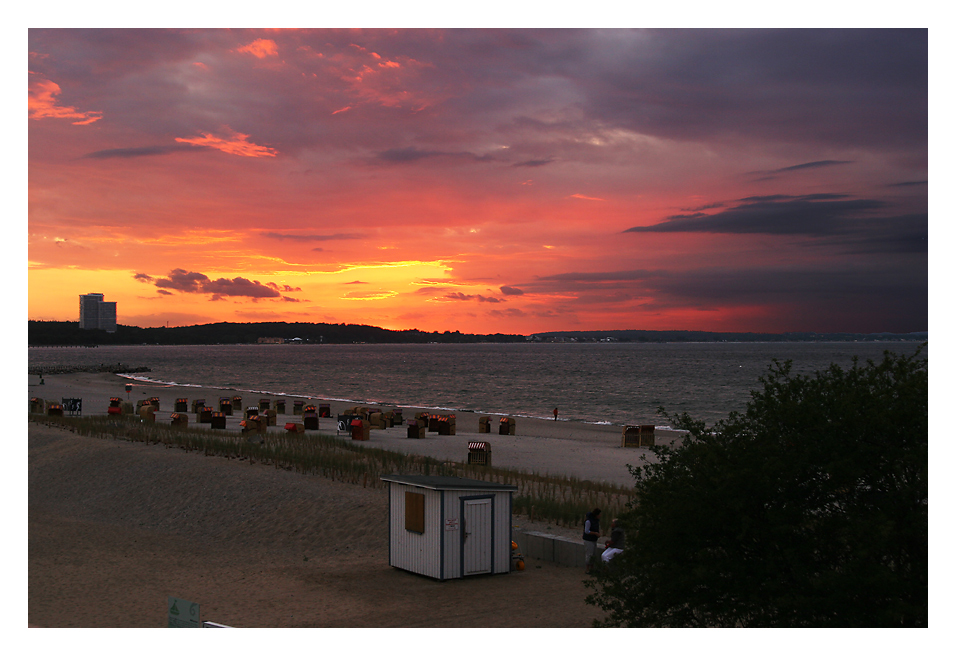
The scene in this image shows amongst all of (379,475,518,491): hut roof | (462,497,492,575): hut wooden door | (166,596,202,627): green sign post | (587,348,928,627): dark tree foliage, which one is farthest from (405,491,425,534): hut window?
(166,596,202,627): green sign post

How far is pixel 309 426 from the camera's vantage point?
3541 cm

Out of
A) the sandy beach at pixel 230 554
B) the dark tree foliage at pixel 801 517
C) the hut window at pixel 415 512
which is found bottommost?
the sandy beach at pixel 230 554

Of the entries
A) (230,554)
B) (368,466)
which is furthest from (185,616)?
(368,466)

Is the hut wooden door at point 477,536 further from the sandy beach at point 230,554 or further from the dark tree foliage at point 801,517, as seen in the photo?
the dark tree foliage at point 801,517

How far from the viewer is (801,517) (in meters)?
6.89

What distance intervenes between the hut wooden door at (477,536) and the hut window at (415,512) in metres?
0.71

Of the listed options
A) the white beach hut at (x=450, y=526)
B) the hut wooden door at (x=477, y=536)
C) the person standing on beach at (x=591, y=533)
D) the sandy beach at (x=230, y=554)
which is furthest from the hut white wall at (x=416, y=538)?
the person standing on beach at (x=591, y=533)

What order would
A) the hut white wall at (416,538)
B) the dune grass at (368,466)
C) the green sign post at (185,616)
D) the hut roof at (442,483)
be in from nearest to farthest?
the green sign post at (185,616) → the hut roof at (442,483) → the hut white wall at (416,538) → the dune grass at (368,466)

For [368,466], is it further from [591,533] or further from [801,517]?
[801,517]

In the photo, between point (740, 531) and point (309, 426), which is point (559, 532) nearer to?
point (740, 531)

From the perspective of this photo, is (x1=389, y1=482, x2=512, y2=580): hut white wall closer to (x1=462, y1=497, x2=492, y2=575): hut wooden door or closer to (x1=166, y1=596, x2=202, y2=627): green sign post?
(x1=462, y1=497, x2=492, y2=575): hut wooden door

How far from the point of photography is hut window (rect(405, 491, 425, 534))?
40.3 feet

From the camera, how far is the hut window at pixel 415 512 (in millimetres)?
12273
